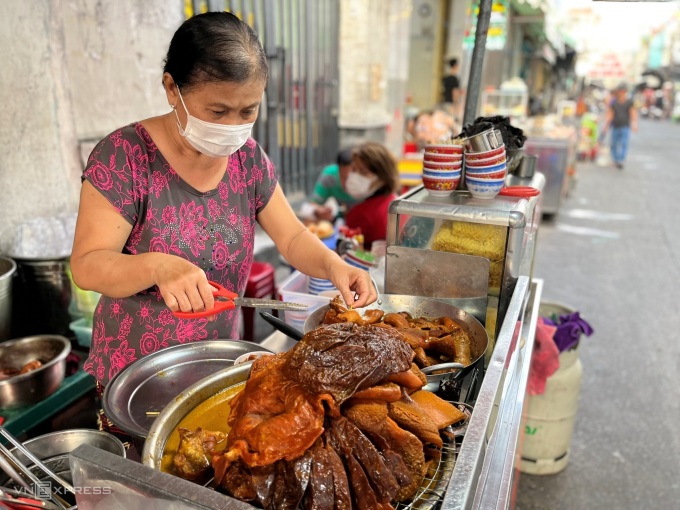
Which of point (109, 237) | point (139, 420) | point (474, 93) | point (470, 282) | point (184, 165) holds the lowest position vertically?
point (139, 420)

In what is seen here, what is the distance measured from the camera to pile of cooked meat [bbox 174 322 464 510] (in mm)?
968

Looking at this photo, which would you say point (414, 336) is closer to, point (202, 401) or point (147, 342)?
point (202, 401)

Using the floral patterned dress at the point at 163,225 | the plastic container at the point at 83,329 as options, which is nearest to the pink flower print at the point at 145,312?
the floral patterned dress at the point at 163,225

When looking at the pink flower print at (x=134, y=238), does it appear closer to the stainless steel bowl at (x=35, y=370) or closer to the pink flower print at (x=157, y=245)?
the pink flower print at (x=157, y=245)

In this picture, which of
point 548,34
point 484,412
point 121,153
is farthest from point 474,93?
point 548,34

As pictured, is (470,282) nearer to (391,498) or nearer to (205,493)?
(391,498)

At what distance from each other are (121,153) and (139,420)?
2.79 feet

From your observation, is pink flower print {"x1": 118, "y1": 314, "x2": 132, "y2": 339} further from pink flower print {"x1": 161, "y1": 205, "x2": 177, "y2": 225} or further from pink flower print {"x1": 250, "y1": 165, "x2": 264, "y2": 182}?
pink flower print {"x1": 250, "y1": 165, "x2": 264, "y2": 182}

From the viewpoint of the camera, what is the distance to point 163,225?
5.70 feet

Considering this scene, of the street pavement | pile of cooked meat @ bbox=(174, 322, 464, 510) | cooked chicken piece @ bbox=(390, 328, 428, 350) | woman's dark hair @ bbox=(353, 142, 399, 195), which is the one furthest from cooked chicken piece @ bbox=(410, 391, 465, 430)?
woman's dark hair @ bbox=(353, 142, 399, 195)

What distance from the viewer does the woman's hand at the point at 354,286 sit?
167cm

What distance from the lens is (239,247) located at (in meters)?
1.93

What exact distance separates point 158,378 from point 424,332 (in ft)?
2.59

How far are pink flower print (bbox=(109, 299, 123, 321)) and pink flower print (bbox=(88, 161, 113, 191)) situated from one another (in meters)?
0.43
